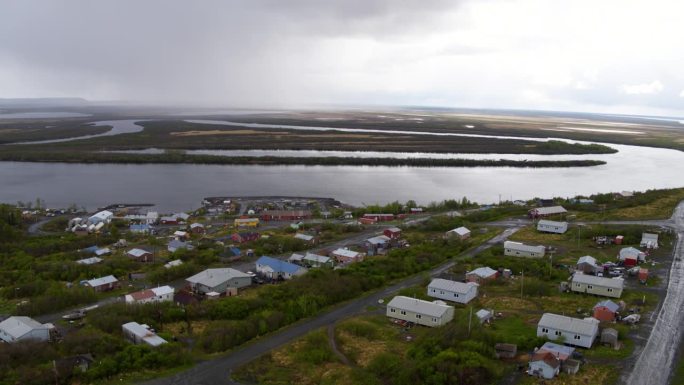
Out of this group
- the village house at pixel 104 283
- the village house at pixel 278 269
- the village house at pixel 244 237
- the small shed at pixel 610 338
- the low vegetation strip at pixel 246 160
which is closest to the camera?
the small shed at pixel 610 338

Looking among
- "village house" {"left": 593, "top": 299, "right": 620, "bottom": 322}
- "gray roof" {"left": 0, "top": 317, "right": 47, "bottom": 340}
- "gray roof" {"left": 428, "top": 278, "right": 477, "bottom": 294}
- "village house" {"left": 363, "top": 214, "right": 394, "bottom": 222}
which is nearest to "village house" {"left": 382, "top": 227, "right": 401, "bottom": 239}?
"village house" {"left": 363, "top": 214, "right": 394, "bottom": 222}

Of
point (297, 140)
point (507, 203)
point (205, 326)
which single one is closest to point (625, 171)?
point (507, 203)

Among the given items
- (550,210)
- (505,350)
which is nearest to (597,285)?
(505,350)

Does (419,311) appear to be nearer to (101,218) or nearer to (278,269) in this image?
(278,269)

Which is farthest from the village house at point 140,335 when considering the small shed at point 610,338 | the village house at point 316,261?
the small shed at point 610,338

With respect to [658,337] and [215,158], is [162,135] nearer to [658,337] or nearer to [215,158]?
[215,158]

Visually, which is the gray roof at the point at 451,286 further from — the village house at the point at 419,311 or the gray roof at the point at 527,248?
the gray roof at the point at 527,248
